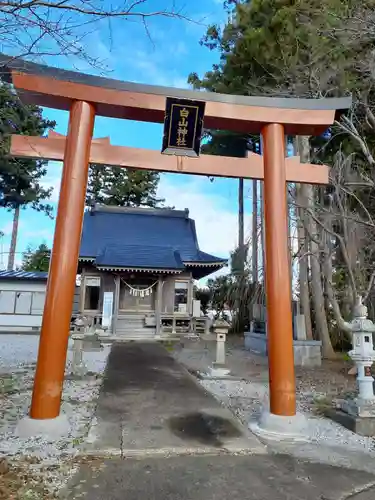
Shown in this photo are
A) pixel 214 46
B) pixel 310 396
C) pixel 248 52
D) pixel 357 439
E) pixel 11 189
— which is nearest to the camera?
pixel 357 439

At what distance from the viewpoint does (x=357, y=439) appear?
155 inches

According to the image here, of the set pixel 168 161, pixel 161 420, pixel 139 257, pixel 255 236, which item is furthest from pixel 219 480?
pixel 255 236

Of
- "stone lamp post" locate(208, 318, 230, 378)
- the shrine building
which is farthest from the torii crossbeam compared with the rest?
the shrine building

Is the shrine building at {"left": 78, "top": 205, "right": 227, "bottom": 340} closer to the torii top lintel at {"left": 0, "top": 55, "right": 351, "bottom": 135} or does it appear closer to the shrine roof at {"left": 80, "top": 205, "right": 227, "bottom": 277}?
the shrine roof at {"left": 80, "top": 205, "right": 227, "bottom": 277}

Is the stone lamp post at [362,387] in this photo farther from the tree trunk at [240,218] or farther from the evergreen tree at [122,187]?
the evergreen tree at [122,187]

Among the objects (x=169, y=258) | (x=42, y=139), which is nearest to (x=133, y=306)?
(x=169, y=258)

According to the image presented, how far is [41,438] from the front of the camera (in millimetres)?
3564

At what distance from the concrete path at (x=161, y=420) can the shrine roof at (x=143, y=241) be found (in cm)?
867

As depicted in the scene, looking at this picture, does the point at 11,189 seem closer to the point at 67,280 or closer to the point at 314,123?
the point at 67,280

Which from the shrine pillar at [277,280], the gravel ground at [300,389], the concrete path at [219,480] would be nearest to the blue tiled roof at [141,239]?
the gravel ground at [300,389]

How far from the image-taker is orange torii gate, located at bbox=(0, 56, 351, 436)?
12.7 feet

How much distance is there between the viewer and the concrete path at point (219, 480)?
101 inches

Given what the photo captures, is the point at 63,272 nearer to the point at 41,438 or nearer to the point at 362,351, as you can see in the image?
the point at 41,438

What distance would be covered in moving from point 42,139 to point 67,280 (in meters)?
1.80
